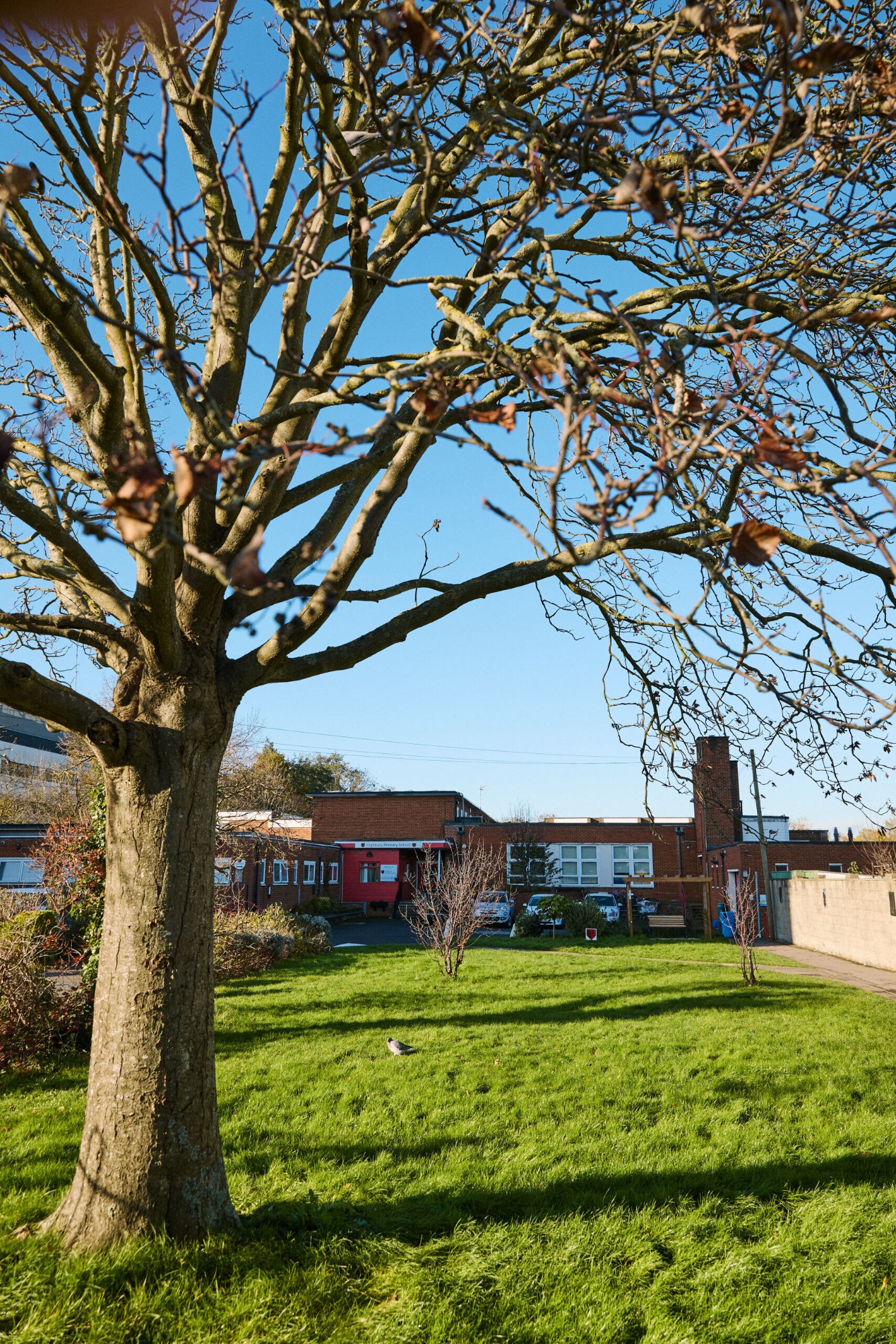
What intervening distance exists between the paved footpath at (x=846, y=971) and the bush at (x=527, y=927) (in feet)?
22.6

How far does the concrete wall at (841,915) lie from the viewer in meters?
16.9

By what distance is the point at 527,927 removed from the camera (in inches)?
1002

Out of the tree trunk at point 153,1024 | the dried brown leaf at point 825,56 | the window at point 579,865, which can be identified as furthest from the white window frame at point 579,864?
the dried brown leaf at point 825,56

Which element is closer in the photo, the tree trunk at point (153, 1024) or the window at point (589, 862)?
the tree trunk at point (153, 1024)

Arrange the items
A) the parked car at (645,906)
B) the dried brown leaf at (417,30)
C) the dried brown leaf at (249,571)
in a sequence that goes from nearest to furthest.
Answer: the dried brown leaf at (249,571)
the dried brown leaf at (417,30)
the parked car at (645,906)

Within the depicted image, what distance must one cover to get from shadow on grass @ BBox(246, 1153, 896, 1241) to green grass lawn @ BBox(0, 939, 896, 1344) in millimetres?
20

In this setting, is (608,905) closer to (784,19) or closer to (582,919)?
(582,919)

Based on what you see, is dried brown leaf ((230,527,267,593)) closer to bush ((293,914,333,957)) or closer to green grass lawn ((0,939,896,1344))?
green grass lawn ((0,939,896,1344))

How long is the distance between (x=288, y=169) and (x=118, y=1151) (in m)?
5.82

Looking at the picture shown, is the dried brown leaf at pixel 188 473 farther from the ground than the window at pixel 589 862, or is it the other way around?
the dried brown leaf at pixel 188 473

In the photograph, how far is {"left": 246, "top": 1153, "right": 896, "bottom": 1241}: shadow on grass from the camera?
Answer: 183 inches

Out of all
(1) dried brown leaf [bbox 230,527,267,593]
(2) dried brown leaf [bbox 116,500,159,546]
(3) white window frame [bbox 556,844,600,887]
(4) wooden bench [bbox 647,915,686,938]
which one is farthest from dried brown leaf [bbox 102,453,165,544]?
(3) white window frame [bbox 556,844,600,887]

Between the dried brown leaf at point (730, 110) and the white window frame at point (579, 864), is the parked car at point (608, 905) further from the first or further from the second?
the dried brown leaf at point (730, 110)

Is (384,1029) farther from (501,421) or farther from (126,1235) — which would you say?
(501,421)
